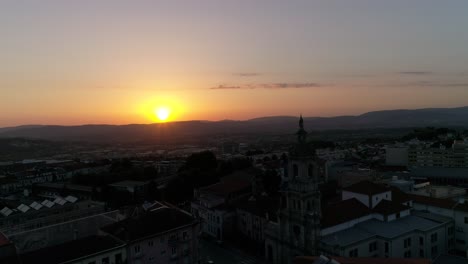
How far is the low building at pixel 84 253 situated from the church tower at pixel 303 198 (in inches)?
573

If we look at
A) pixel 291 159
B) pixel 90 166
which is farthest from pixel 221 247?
pixel 90 166

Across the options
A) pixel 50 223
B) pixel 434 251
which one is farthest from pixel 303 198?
pixel 50 223

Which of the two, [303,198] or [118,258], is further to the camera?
[303,198]

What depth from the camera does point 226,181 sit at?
201 feet

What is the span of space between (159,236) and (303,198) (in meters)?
12.7

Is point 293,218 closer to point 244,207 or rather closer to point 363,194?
point 363,194

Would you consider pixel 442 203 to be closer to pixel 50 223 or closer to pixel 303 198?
pixel 303 198

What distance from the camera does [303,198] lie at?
33562mm

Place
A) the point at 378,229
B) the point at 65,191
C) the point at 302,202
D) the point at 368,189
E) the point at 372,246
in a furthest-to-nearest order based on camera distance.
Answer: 1. the point at 65,191
2. the point at 368,189
3. the point at 378,229
4. the point at 372,246
5. the point at 302,202

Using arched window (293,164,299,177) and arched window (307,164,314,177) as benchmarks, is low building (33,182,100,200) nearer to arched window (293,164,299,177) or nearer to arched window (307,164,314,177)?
arched window (293,164,299,177)

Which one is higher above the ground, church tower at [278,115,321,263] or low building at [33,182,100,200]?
church tower at [278,115,321,263]

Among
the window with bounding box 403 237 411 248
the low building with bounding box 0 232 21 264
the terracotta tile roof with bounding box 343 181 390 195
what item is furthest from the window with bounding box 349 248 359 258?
the low building with bounding box 0 232 21 264

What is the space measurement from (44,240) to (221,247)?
60.4ft

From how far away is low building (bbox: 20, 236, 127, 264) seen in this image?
28.5 m
